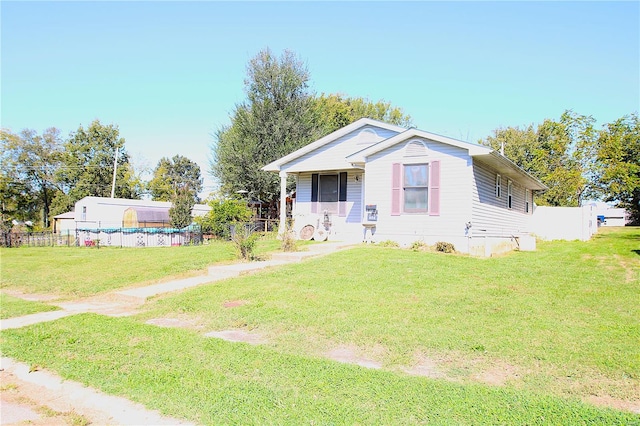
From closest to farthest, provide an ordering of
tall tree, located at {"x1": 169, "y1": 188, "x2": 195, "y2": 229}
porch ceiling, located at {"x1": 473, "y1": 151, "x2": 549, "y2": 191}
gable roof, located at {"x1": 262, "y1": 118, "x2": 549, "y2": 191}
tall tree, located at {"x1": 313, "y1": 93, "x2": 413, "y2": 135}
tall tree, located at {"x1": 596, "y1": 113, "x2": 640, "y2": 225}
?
gable roof, located at {"x1": 262, "y1": 118, "x2": 549, "y2": 191}
porch ceiling, located at {"x1": 473, "y1": 151, "x2": 549, "y2": 191}
tall tree, located at {"x1": 169, "y1": 188, "x2": 195, "y2": 229}
tall tree, located at {"x1": 596, "y1": 113, "x2": 640, "y2": 225}
tall tree, located at {"x1": 313, "y1": 93, "x2": 413, "y2": 135}

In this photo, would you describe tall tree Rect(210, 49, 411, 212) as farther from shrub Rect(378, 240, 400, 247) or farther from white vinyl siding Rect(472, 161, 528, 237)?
shrub Rect(378, 240, 400, 247)

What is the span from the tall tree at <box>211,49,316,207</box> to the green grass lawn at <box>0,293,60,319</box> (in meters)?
18.5

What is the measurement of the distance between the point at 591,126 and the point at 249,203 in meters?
25.4

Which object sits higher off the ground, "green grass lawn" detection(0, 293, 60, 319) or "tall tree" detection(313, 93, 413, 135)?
"tall tree" detection(313, 93, 413, 135)

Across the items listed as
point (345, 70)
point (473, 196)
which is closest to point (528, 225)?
point (473, 196)

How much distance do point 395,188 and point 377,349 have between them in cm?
982

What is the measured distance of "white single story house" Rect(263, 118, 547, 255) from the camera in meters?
13.3

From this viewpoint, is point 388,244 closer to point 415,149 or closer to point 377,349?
point 415,149

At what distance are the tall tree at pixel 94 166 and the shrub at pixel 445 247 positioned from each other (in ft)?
141

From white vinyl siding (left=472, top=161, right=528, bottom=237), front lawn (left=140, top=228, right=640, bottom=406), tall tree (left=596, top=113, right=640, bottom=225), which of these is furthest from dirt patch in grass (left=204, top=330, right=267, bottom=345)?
tall tree (left=596, top=113, right=640, bottom=225)

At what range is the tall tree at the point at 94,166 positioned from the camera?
4741 cm

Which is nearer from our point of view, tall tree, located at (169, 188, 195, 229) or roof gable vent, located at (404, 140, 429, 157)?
roof gable vent, located at (404, 140, 429, 157)

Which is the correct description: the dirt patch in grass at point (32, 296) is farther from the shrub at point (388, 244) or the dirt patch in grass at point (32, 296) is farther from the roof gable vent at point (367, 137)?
the roof gable vent at point (367, 137)

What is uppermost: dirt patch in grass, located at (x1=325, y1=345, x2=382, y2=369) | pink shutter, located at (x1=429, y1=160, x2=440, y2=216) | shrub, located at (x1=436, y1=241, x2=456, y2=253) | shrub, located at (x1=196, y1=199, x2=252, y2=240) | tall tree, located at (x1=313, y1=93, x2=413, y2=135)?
tall tree, located at (x1=313, y1=93, x2=413, y2=135)
